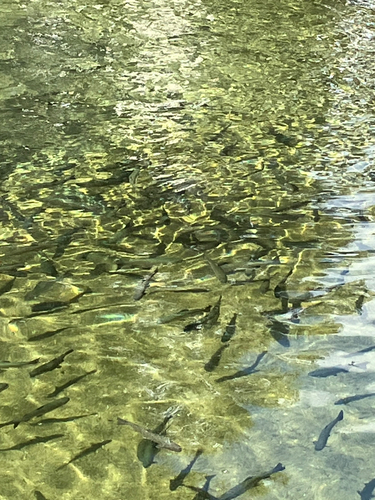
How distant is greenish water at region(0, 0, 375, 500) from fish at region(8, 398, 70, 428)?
0.05 ft

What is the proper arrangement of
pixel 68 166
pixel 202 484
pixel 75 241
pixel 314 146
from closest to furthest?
pixel 202 484
pixel 75 241
pixel 68 166
pixel 314 146

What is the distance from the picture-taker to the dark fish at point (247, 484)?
2.63 meters

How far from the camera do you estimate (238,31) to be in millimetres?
10219

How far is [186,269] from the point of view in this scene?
4215mm

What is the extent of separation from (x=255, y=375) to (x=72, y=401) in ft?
3.38

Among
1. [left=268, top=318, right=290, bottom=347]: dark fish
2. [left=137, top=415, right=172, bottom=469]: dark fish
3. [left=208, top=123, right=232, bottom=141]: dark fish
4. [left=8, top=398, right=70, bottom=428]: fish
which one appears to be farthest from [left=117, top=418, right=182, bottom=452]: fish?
[left=208, top=123, right=232, bottom=141]: dark fish

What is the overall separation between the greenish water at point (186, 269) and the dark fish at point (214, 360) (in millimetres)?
15

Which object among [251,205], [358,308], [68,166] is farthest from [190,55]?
[358,308]

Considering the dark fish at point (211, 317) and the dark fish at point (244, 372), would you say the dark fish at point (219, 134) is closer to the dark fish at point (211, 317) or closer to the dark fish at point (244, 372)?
the dark fish at point (211, 317)

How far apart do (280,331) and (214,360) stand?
49cm

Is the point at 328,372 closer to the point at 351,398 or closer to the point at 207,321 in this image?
the point at 351,398

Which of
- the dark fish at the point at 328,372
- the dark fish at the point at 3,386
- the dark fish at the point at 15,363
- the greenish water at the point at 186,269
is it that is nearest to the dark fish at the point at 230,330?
the greenish water at the point at 186,269

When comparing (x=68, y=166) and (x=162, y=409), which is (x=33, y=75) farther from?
(x=162, y=409)

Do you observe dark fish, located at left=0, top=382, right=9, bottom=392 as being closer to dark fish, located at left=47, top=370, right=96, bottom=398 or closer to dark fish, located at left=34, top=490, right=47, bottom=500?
dark fish, located at left=47, top=370, right=96, bottom=398
